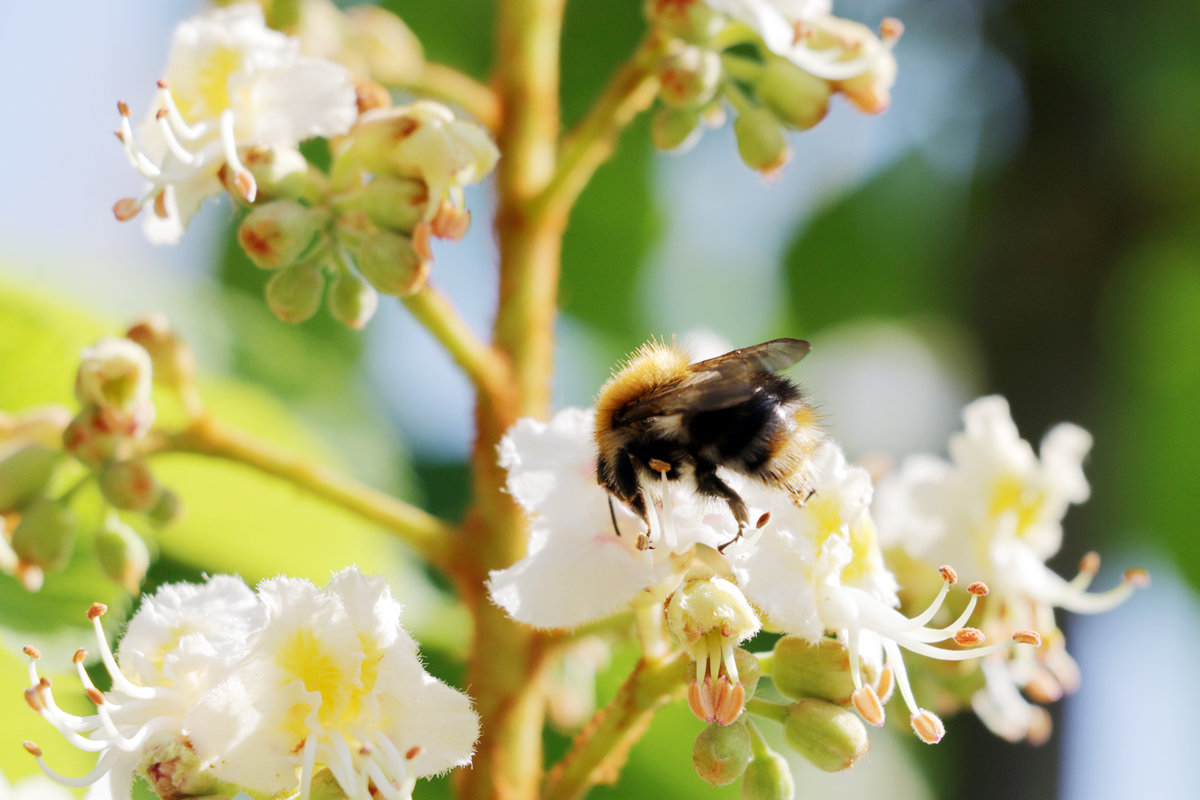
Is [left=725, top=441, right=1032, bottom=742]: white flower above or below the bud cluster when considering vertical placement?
below

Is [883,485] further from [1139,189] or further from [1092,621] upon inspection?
[1139,189]

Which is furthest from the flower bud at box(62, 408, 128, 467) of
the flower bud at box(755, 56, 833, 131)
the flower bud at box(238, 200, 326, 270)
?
the flower bud at box(755, 56, 833, 131)

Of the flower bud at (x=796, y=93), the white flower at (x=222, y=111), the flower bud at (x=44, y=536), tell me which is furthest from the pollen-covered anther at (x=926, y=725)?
the flower bud at (x=44, y=536)

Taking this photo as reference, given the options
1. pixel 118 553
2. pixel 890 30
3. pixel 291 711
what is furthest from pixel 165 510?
pixel 890 30

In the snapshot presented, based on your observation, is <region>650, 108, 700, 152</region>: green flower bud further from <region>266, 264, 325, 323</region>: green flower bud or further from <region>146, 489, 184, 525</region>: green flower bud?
<region>146, 489, 184, 525</region>: green flower bud

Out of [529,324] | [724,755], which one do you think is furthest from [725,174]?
[724,755]

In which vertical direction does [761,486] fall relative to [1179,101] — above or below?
above

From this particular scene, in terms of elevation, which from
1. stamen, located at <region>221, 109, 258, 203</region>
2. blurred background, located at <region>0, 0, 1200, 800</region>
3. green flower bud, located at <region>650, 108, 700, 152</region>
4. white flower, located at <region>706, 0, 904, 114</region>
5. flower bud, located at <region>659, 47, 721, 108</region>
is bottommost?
blurred background, located at <region>0, 0, 1200, 800</region>
